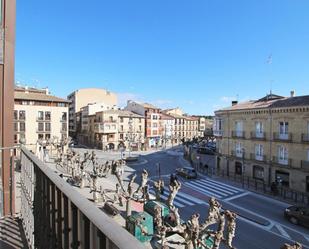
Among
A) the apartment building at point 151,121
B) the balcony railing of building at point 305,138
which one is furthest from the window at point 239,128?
the apartment building at point 151,121

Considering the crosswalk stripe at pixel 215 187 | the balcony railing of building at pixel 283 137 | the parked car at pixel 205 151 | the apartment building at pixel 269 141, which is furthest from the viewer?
the parked car at pixel 205 151

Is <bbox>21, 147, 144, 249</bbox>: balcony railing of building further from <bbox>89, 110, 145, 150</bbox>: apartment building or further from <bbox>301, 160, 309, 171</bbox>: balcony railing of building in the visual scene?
<bbox>89, 110, 145, 150</bbox>: apartment building

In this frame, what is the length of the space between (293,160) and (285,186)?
3.22m

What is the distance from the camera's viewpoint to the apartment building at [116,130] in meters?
69.7

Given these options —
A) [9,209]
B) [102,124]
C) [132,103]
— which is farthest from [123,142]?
[9,209]

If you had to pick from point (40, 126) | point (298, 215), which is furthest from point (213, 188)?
point (40, 126)

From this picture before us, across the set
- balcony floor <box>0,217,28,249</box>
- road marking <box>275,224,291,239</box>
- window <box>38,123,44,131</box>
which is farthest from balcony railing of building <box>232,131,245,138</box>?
window <box>38,123,44,131</box>

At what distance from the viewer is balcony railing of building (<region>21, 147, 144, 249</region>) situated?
1.48 m

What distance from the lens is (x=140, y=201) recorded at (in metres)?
23.6

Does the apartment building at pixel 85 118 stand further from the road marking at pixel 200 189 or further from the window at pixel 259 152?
the window at pixel 259 152

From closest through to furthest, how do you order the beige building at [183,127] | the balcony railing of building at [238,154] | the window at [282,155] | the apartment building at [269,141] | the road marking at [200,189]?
1. the apartment building at [269,141]
2. the road marking at [200,189]
3. the window at [282,155]
4. the balcony railing of building at [238,154]
5. the beige building at [183,127]

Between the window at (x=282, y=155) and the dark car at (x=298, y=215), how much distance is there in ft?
31.9

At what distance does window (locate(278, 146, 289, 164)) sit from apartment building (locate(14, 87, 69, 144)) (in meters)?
39.5

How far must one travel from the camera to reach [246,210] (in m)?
25.2
